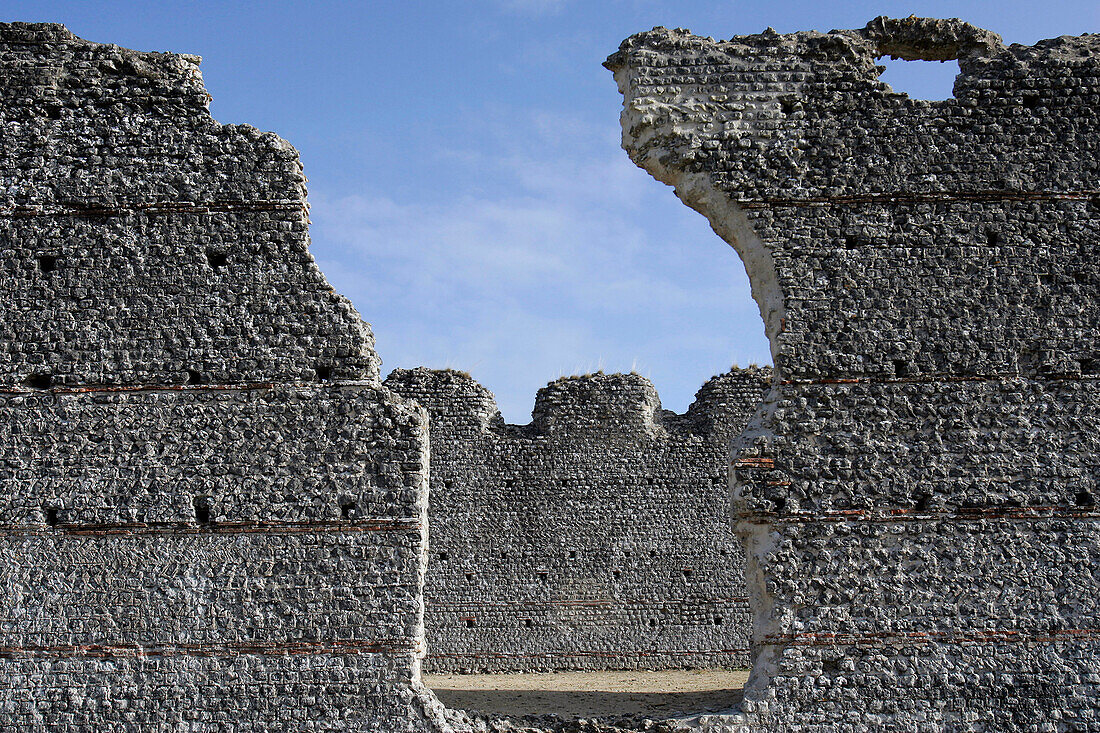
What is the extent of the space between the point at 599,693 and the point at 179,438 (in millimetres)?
4317

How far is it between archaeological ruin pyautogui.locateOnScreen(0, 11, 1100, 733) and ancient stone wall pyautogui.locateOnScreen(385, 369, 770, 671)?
670cm

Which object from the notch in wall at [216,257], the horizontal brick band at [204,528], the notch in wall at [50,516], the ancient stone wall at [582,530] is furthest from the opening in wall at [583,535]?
the notch in wall at [50,516]

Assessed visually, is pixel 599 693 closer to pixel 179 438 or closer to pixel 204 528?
pixel 204 528

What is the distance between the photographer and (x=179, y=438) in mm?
5680

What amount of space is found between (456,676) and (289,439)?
23.3 feet

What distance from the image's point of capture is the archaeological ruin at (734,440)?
5.41 metres

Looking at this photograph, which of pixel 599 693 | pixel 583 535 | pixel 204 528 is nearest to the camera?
pixel 204 528

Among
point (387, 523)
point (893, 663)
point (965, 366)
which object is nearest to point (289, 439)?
point (387, 523)

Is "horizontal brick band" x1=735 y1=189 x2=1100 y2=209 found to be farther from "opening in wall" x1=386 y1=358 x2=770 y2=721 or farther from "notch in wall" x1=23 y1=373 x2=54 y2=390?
"opening in wall" x1=386 y1=358 x2=770 y2=721

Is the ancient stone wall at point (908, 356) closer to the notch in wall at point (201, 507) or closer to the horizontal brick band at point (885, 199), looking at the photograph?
the horizontal brick band at point (885, 199)

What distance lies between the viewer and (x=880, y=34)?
645cm

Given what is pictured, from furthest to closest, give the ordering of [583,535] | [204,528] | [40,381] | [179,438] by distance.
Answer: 1. [583,535]
2. [40,381]
3. [179,438]
4. [204,528]

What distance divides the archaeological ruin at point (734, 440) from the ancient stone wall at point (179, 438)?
18 millimetres

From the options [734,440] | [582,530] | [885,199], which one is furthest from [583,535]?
[885,199]
